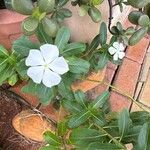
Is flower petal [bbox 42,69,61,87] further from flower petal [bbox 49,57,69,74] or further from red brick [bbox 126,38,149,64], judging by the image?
red brick [bbox 126,38,149,64]

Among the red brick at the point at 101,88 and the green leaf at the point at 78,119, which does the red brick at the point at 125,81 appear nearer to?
the red brick at the point at 101,88

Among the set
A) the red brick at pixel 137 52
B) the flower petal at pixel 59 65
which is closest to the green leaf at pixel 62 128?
the flower petal at pixel 59 65

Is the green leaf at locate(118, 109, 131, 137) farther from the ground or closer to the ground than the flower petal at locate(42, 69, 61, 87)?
closer to the ground

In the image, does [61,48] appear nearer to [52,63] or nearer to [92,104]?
[52,63]

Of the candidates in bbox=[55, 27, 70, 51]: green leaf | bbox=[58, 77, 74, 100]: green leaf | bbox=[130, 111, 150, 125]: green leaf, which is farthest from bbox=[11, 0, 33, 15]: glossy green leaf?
bbox=[130, 111, 150, 125]: green leaf

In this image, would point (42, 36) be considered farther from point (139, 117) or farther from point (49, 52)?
point (139, 117)

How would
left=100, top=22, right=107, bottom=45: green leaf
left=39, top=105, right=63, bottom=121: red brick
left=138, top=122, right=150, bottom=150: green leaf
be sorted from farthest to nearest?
1. left=39, top=105, right=63, bottom=121: red brick
2. left=100, top=22, right=107, bottom=45: green leaf
3. left=138, top=122, right=150, bottom=150: green leaf

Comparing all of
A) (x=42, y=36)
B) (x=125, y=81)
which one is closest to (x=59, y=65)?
(x=42, y=36)
